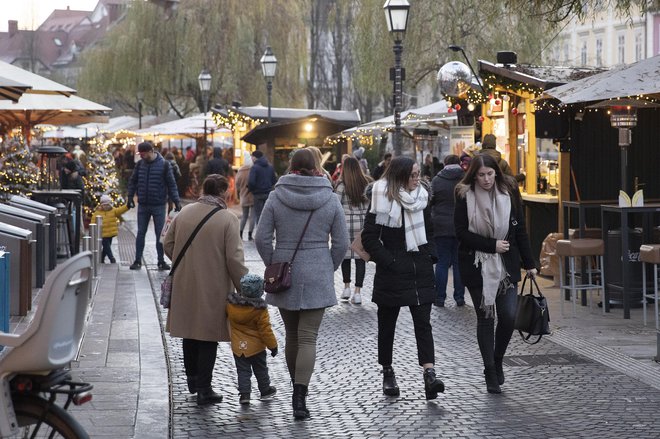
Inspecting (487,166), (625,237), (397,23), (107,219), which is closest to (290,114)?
(397,23)

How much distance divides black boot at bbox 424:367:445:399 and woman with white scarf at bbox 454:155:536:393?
517 millimetres

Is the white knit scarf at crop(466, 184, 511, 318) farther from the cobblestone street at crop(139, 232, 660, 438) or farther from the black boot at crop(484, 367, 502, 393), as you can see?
the cobblestone street at crop(139, 232, 660, 438)

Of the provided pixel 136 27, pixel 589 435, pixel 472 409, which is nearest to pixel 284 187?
pixel 472 409

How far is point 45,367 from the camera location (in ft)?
16.6

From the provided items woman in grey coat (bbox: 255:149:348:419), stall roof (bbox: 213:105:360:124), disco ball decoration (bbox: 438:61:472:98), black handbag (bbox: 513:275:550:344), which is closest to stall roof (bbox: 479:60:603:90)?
disco ball decoration (bbox: 438:61:472:98)

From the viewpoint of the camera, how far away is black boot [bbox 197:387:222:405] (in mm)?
8570

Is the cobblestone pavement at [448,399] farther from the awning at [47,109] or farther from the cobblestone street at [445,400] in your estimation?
the awning at [47,109]

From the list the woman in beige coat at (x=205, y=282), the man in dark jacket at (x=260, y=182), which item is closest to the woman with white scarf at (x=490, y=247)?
the woman in beige coat at (x=205, y=282)

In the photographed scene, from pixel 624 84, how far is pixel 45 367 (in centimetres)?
892

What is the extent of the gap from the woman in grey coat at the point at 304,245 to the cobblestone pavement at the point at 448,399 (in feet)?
1.56

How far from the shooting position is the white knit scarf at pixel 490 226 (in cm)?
881

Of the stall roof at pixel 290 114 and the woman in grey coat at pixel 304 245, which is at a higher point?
the stall roof at pixel 290 114

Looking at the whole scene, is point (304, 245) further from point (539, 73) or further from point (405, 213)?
point (539, 73)

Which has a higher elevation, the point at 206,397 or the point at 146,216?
the point at 146,216
